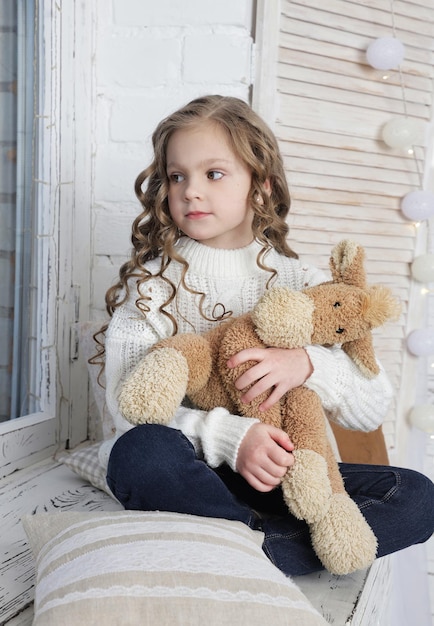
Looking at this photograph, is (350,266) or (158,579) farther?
(350,266)

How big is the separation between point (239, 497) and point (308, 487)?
23cm

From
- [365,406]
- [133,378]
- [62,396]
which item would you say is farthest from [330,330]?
Result: [62,396]

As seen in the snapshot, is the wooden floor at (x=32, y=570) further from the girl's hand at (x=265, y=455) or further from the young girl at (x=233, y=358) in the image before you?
the girl's hand at (x=265, y=455)

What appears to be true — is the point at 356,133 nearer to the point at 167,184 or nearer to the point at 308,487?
the point at 167,184

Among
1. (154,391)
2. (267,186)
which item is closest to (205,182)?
(267,186)

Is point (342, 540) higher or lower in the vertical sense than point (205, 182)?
lower

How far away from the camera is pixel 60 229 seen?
5.13ft

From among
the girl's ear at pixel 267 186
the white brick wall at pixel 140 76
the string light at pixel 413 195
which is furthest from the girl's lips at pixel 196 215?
the string light at pixel 413 195

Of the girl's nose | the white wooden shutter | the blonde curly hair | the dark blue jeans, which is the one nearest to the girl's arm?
the dark blue jeans

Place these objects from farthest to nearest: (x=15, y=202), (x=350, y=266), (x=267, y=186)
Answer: (x=15, y=202) < (x=267, y=186) < (x=350, y=266)

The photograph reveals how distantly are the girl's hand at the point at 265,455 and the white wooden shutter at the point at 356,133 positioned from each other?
82 cm

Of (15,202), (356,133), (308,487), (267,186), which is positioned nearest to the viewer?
(308,487)

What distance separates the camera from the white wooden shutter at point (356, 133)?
65.1 inches

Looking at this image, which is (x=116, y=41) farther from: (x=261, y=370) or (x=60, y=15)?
(x=261, y=370)
